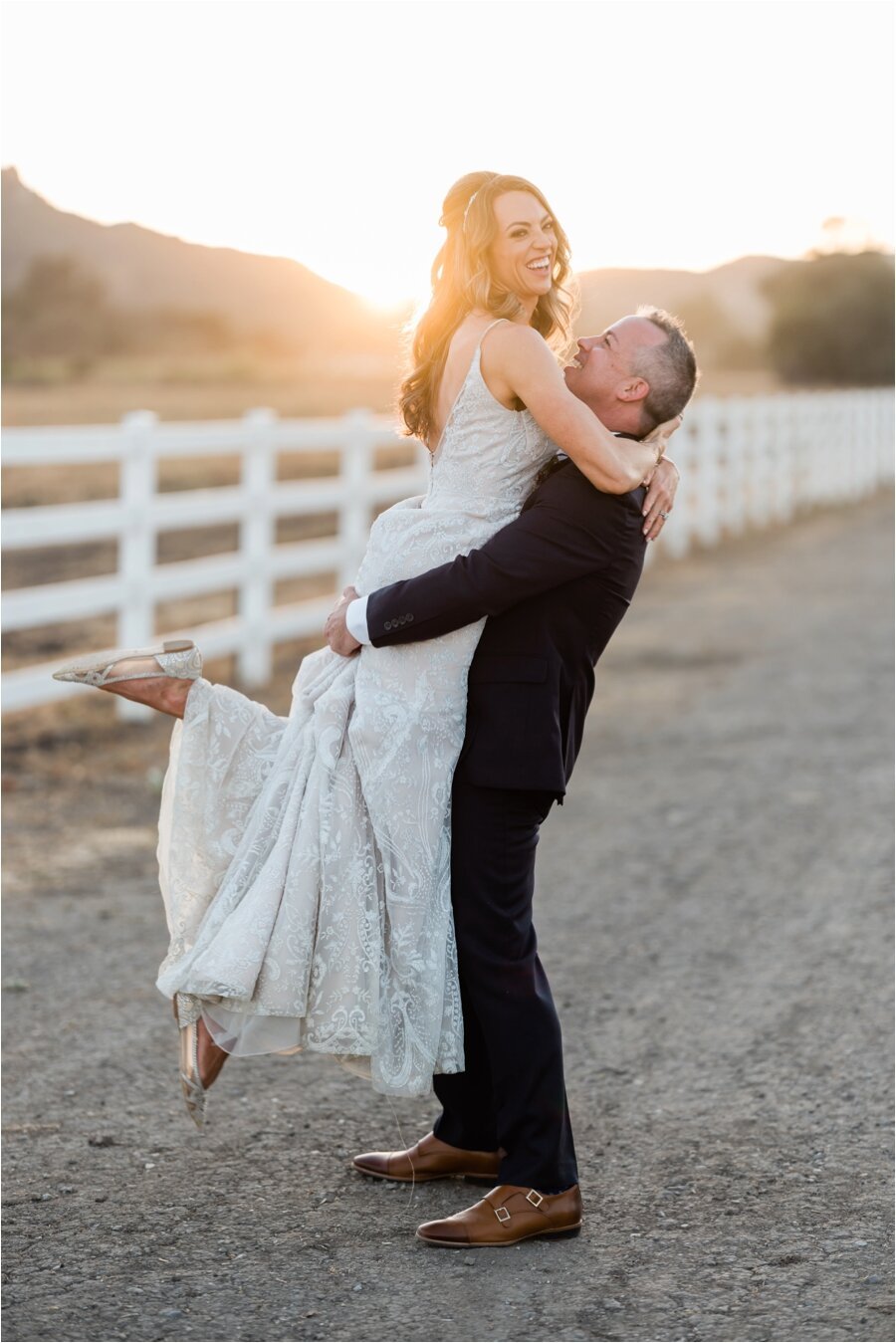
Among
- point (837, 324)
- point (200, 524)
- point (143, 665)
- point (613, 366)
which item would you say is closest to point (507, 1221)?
point (143, 665)

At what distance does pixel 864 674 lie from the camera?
34.9 ft

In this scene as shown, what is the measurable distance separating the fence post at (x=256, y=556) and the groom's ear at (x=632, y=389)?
682 centimetres

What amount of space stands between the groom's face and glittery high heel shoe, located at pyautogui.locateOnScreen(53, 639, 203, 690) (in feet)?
3.12

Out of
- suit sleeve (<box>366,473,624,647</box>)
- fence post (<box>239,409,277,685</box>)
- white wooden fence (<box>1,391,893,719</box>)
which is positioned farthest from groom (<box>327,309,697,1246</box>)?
fence post (<box>239,409,277,685</box>)

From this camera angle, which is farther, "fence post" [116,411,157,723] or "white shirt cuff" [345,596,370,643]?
"fence post" [116,411,157,723]

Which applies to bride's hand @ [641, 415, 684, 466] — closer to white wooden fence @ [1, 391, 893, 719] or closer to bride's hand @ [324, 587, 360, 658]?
bride's hand @ [324, 587, 360, 658]

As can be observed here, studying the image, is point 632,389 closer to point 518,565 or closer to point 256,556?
point 518,565

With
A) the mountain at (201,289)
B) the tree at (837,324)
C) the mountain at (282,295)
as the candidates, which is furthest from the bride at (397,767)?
the tree at (837,324)

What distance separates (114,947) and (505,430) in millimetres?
2804

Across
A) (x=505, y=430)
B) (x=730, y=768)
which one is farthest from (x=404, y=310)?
(x=730, y=768)

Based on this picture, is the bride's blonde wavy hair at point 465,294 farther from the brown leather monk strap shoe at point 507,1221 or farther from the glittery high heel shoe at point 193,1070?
the brown leather monk strap shoe at point 507,1221

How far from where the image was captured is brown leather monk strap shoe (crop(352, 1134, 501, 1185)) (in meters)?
3.61

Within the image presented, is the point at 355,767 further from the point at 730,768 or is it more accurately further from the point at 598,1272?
the point at 730,768

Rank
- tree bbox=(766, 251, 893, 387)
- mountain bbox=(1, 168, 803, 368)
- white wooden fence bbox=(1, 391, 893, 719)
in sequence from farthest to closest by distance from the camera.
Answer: tree bbox=(766, 251, 893, 387) < mountain bbox=(1, 168, 803, 368) < white wooden fence bbox=(1, 391, 893, 719)
